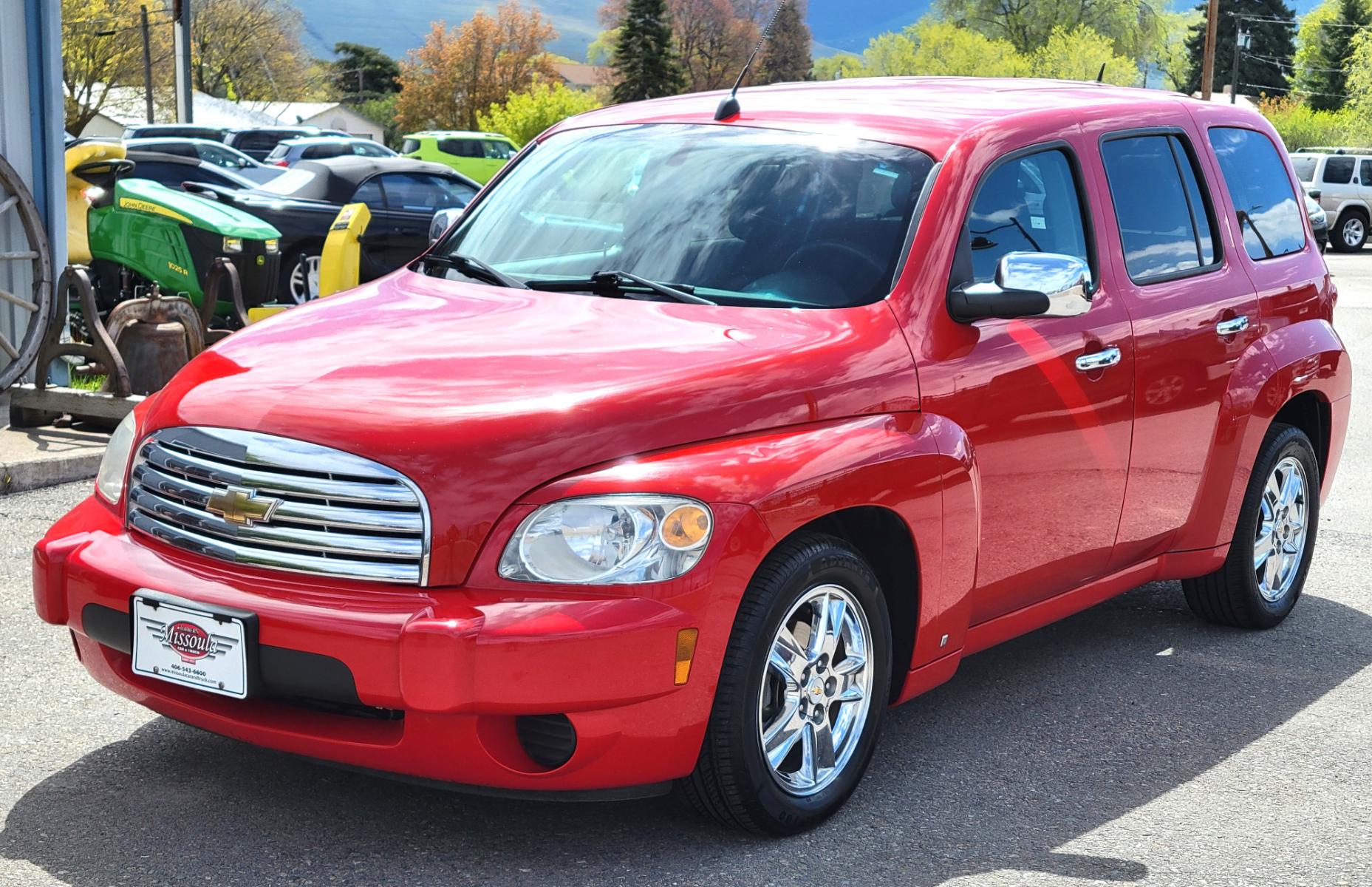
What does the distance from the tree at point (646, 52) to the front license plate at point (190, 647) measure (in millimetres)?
61964

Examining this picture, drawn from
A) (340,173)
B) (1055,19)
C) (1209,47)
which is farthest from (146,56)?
(340,173)

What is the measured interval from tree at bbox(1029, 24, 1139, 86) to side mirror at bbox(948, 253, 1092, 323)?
7344cm

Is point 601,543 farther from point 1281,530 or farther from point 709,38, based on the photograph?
point 709,38

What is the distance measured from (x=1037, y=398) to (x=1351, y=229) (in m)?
31.4

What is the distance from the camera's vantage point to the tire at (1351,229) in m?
32.4

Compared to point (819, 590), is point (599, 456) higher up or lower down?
higher up

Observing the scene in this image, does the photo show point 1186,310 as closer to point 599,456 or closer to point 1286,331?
point 1286,331

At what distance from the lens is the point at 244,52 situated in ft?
280

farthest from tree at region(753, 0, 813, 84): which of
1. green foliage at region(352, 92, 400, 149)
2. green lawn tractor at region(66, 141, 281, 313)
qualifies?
green lawn tractor at region(66, 141, 281, 313)

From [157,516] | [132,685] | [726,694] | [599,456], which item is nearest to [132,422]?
[157,516]

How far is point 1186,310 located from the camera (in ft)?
16.1

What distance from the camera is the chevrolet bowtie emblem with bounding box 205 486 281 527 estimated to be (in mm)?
3361

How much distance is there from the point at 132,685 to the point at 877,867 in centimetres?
179

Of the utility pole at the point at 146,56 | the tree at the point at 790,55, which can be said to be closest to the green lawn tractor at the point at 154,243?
the utility pole at the point at 146,56
